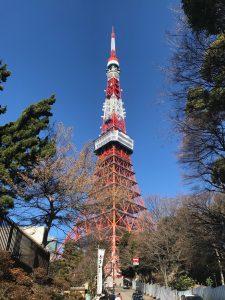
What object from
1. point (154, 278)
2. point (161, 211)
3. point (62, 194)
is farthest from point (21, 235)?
Answer: point (154, 278)

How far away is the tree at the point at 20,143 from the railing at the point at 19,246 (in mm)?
2021

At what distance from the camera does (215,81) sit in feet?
26.7

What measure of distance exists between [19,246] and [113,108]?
66.3 m

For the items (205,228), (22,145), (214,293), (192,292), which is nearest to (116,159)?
(192,292)

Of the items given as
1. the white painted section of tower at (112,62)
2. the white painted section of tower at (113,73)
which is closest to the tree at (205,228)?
the white painted section of tower at (113,73)

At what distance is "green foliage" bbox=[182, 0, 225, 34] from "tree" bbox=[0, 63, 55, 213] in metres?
7.48

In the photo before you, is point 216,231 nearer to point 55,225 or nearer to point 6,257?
point 55,225

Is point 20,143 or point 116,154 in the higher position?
point 116,154

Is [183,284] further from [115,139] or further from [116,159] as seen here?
[115,139]

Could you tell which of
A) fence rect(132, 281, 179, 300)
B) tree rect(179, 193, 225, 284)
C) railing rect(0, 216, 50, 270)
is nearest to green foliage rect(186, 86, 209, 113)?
tree rect(179, 193, 225, 284)

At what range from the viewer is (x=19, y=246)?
375 inches

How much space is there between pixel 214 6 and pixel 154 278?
34383 mm

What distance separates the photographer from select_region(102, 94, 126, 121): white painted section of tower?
7488 cm

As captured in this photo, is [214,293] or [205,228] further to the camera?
[214,293]
